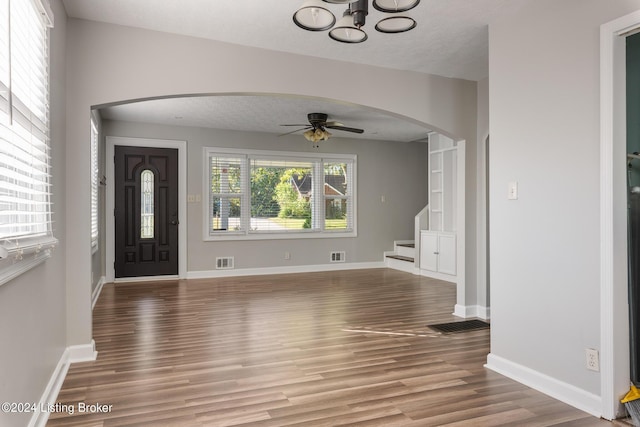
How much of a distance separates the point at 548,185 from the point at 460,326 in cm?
200

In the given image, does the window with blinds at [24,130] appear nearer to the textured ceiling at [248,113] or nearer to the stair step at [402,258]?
the textured ceiling at [248,113]

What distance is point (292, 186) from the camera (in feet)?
26.5

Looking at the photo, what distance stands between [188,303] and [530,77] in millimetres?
4313

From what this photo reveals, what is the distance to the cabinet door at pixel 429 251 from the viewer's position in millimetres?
7273

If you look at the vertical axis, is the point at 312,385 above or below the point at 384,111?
below

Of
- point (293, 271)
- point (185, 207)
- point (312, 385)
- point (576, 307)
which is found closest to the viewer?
point (576, 307)

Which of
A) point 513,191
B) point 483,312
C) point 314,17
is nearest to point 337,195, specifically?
point 483,312

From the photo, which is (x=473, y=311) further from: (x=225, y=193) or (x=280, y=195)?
(x=225, y=193)

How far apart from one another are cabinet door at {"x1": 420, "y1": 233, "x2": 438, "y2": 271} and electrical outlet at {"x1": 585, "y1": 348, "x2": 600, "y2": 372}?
15.6 feet

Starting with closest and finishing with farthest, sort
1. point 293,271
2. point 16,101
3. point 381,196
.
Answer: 1. point 16,101
2. point 293,271
3. point 381,196

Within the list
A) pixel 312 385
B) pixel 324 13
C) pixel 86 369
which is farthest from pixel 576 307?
pixel 86 369

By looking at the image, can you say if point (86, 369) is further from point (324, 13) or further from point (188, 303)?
point (324, 13)

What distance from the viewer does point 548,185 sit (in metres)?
2.77

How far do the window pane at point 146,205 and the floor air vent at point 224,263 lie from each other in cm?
116
